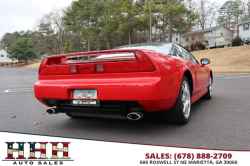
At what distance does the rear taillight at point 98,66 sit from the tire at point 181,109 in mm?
672

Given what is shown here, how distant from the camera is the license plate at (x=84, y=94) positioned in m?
2.79

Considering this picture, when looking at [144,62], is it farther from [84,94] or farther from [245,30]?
[245,30]

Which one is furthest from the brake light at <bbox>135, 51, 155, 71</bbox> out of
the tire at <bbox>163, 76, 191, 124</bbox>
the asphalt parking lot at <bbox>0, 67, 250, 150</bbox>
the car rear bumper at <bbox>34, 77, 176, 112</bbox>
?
the asphalt parking lot at <bbox>0, 67, 250, 150</bbox>

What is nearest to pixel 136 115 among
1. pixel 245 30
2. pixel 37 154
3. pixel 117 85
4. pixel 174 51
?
pixel 117 85

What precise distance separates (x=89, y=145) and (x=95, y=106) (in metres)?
0.49

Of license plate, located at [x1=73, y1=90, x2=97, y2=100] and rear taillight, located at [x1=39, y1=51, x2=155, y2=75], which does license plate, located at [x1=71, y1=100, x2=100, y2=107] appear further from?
rear taillight, located at [x1=39, y1=51, x2=155, y2=75]

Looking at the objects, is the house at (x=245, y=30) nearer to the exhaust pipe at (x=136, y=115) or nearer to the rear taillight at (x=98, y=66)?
the rear taillight at (x=98, y=66)

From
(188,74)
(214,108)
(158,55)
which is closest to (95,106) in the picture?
(158,55)

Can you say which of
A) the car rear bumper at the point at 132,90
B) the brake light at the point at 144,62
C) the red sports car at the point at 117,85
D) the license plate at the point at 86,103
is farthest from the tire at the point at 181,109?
the license plate at the point at 86,103

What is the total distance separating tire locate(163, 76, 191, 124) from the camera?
9.77 ft

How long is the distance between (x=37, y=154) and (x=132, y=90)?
119 centimetres

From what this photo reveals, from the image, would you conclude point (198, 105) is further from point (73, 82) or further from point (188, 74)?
point (73, 82)

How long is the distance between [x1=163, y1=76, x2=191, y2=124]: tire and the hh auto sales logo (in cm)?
140

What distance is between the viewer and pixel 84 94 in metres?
2.85
